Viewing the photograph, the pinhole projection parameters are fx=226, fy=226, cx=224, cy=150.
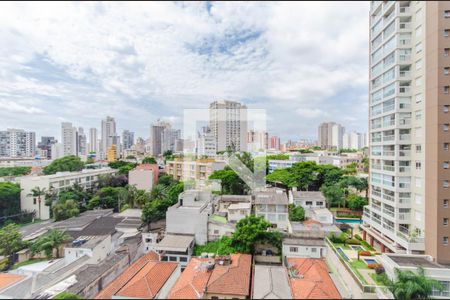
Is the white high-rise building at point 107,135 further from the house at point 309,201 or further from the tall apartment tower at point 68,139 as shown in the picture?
the house at point 309,201

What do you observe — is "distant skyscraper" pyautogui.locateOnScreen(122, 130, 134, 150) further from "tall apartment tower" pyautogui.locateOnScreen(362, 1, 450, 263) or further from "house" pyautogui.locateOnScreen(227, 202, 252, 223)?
"tall apartment tower" pyautogui.locateOnScreen(362, 1, 450, 263)

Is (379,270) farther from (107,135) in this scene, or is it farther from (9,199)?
(107,135)

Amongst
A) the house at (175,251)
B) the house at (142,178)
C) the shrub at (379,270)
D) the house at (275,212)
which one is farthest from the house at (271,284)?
the house at (142,178)

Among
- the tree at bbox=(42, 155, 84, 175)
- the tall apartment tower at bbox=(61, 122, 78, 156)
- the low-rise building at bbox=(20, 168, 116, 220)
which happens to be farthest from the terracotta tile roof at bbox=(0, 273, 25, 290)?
the tall apartment tower at bbox=(61, 122, 78, 156)

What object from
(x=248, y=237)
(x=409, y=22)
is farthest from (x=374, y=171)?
(x=248, y=237)

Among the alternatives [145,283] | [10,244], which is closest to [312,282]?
[145,283]

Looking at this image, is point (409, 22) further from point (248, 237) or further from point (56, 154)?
point (56, 154)
